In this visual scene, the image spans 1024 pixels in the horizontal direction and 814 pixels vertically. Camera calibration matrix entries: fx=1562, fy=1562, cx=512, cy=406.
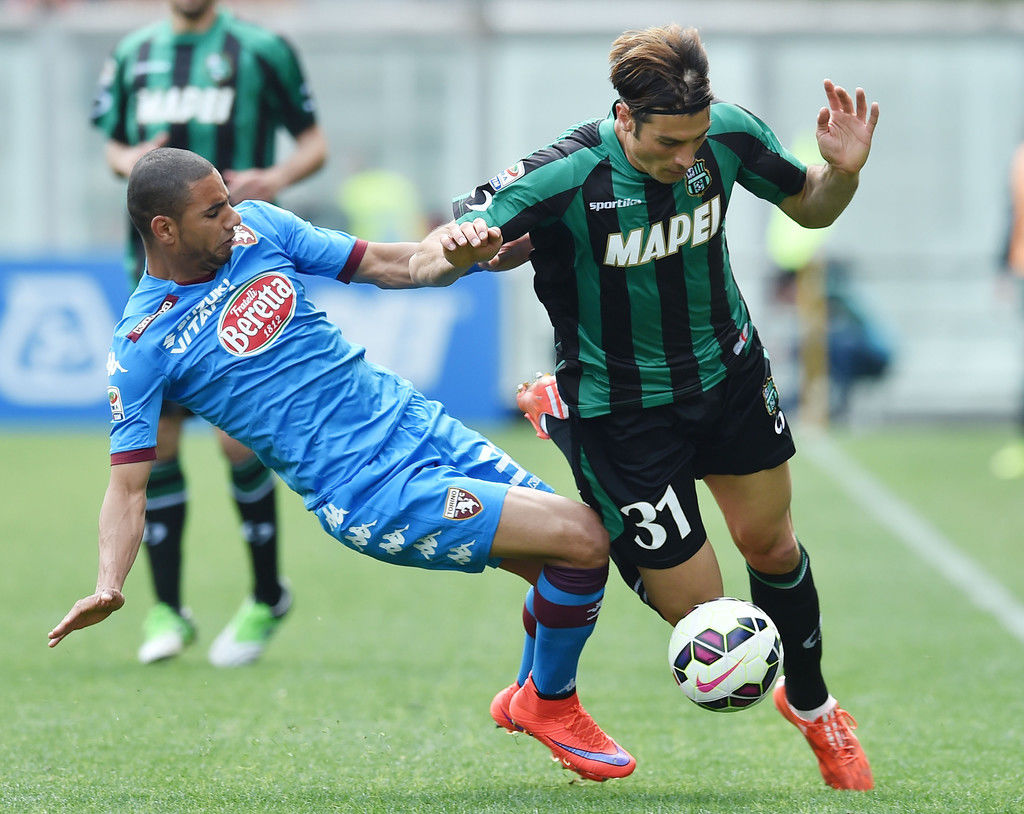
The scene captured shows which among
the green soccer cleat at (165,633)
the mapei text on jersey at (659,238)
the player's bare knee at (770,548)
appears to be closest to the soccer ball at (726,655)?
the player's bare knee at (770,548)

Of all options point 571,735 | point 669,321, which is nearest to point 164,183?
point 669,321

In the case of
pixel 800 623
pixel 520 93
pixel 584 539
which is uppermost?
pixel 520 93

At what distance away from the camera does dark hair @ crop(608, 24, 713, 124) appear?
3846 mm

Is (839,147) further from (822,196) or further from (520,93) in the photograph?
(520,93)

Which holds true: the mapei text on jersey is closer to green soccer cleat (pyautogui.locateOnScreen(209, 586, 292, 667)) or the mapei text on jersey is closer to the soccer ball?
the soccer ball

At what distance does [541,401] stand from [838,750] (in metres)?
1.28

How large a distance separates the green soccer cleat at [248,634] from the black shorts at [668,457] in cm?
211

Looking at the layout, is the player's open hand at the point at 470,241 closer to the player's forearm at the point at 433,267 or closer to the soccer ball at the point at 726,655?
the player's forearm at the point at 433,267

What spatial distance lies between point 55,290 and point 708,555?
10.0 metres

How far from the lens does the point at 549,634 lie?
429 cm

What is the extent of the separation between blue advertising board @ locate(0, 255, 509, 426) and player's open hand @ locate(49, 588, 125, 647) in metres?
9.20

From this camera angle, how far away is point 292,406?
4195 millimetres

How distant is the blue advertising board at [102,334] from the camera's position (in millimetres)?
13078

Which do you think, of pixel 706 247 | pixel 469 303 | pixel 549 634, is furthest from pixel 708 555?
pixel 469 303
